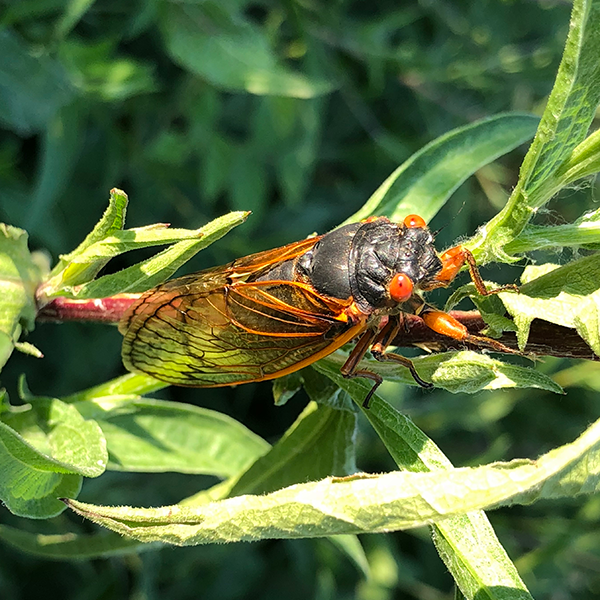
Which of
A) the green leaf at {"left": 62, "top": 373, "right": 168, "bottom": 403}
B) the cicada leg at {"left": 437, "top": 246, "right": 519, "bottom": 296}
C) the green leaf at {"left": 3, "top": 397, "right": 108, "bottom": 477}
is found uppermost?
the cicada leg at {"left": 437, "top": 246, "right": 519, "bottom": 296}

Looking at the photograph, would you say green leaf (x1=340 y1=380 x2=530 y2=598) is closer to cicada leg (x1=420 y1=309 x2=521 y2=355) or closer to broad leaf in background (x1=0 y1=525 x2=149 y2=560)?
cicada leg (x1=420 y1=309 x2=521 y2=355)

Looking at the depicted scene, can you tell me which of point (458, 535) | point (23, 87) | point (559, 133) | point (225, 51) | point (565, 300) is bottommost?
point (458, 535)

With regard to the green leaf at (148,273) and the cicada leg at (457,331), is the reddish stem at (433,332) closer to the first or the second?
the cicada leg at (457,331)

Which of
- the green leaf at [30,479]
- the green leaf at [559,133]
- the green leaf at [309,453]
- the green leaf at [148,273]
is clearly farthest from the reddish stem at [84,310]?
the green leaf at [559,133]

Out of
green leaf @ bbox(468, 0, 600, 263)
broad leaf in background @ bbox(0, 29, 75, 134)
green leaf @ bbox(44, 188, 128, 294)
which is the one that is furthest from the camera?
broad leaf in background @ bbox(0, 29, 75, 134)

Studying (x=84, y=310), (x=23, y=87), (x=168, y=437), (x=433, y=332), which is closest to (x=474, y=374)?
(x=433, y=332)

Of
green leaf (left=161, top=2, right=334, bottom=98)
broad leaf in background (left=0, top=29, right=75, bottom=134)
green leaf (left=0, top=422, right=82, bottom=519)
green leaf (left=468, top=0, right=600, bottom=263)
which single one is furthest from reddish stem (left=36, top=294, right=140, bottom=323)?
green leaf (left=161, top=2, right=334, bottom=98)

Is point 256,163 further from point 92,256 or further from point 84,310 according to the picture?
point 92,256
